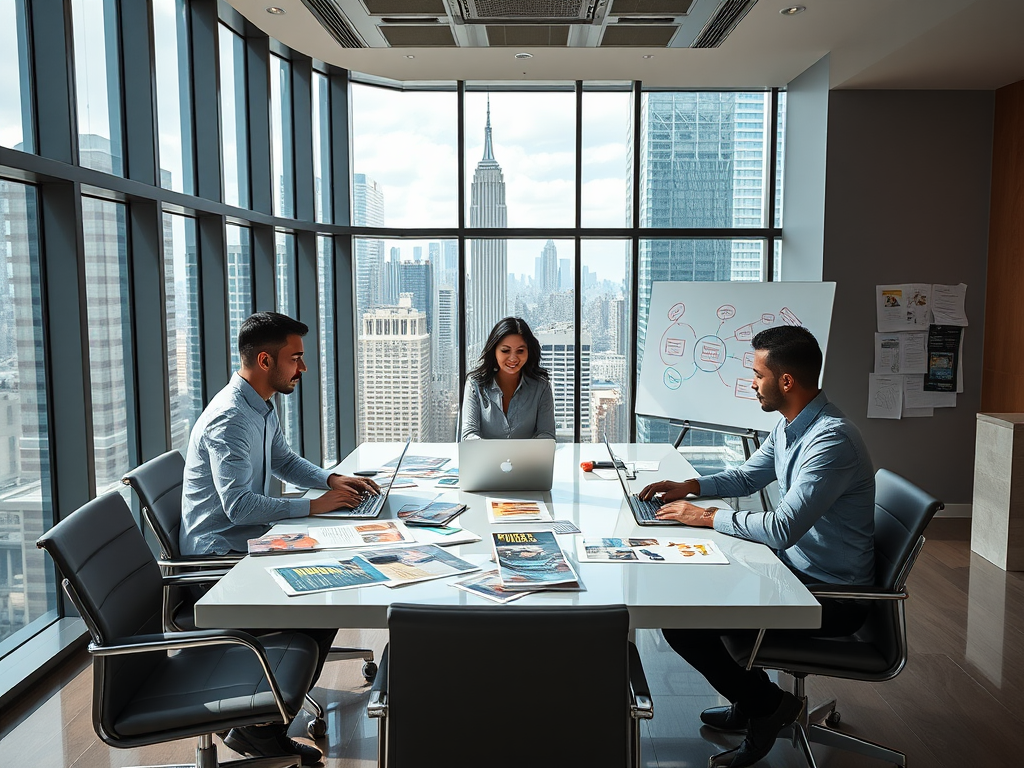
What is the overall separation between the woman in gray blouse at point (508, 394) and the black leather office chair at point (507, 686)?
2.39 meters

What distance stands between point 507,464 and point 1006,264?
395cm

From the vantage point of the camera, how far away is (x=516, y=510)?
2643mm

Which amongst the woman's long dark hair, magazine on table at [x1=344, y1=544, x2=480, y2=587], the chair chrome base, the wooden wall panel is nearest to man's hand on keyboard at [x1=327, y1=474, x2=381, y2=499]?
magazine on table at [x1=344, y1=544, x2=480, y2=587]

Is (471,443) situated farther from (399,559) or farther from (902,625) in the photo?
(902,625)

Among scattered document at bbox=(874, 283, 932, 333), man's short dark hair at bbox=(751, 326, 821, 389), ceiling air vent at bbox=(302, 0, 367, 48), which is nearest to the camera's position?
man's short dark hair at bbox=(751, 326, 821, 389)

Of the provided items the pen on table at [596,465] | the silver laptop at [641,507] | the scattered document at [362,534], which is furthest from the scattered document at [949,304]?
the scattered document at [362,534]

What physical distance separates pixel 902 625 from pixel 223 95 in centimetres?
429

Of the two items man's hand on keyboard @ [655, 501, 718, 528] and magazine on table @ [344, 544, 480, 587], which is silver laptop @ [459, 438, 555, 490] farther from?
magazine on table @ [344, 544, 480, 587]

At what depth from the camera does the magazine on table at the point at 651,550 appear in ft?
6.98

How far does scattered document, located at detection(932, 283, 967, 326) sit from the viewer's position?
5.23 metres

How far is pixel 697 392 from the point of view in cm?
487

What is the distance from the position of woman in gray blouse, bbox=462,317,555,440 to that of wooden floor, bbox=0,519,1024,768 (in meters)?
1.07

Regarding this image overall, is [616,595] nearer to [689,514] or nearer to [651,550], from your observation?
[651,550]

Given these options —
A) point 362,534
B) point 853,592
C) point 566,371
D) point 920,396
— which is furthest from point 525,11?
point 920,396
